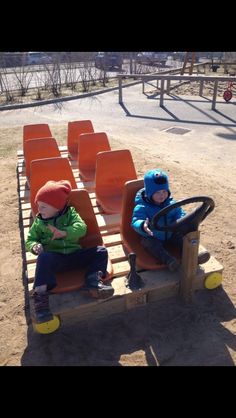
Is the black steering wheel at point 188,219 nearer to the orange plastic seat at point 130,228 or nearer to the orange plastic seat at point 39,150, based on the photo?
the orange plastic seat at point 130,228

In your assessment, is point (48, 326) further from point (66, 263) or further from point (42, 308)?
point (66, 263)

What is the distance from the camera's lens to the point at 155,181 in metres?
3.11

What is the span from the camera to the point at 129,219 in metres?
3.69

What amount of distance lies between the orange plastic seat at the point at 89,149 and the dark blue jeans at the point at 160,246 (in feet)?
7.50

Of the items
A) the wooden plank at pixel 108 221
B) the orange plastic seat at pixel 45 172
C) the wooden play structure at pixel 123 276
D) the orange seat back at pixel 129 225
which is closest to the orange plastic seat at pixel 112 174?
the wooden plank at pixel 108 221

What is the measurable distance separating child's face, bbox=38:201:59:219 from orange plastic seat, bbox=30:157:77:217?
46.6 inches

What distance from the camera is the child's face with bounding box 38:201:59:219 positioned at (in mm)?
2898

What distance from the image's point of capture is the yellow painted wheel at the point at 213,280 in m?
3.26

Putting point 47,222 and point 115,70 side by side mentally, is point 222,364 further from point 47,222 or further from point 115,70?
point 115,70

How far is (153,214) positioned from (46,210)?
0.96 meters

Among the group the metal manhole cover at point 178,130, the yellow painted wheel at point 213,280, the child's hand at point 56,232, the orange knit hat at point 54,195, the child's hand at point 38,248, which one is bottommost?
the yellow painted wheel at point 213,280

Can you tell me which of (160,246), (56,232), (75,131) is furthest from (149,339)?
(75,131)

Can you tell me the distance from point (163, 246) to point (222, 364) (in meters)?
1.16
